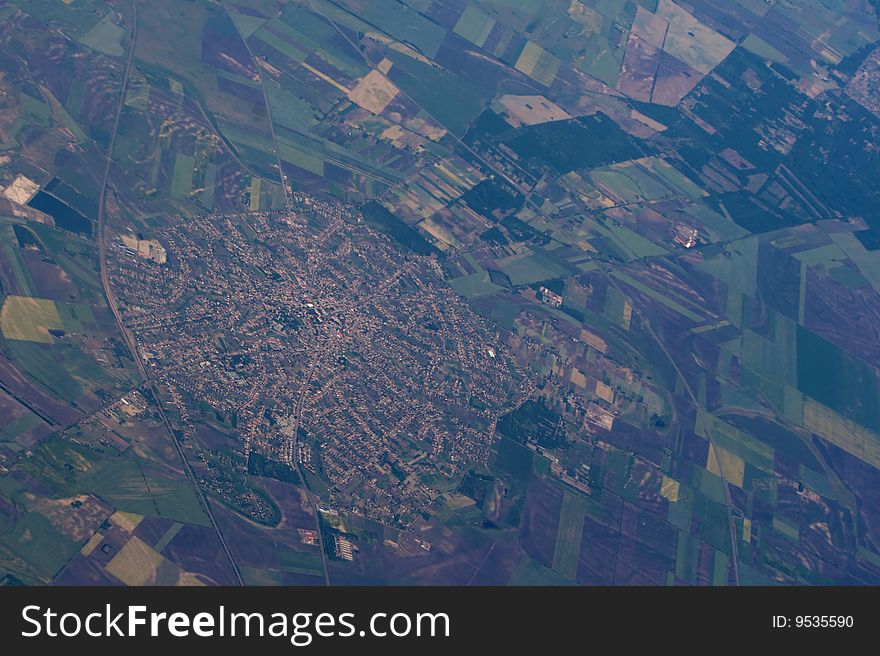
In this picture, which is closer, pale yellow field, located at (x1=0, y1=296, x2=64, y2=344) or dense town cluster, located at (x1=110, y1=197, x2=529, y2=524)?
pale yellow field, located at (x1=0, y1=296, x2=64, y2=344)

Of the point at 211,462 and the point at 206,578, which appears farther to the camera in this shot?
the point at 211,462

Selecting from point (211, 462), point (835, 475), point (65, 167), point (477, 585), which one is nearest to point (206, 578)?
point (211, 462)

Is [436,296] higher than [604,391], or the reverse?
[604,391]

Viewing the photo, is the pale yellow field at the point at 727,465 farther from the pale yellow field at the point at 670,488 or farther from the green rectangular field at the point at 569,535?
the green rectangular field at the point at 569,535

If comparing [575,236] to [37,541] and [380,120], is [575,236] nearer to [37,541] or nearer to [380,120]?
[380,120]

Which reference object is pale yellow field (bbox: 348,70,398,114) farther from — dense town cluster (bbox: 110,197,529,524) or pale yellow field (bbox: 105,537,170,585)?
pale yellow field (bbox: 105,537,170,585)

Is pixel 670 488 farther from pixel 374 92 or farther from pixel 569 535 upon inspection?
pixel 374 92

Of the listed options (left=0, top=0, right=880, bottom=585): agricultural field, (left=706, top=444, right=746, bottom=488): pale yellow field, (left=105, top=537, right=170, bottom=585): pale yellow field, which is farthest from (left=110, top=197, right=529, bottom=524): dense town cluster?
(left=706, top=444, right=746, bottom=488): pale yellow field

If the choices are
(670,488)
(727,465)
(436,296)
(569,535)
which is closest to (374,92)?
(436,296)
